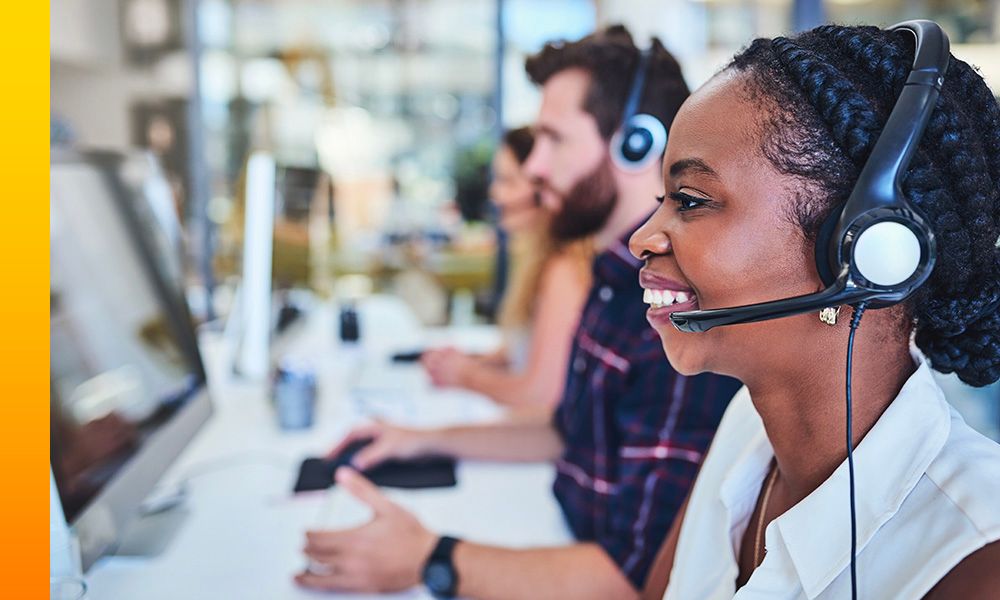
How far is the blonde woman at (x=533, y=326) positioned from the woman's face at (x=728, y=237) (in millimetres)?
1047

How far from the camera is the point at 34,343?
558 millimetres

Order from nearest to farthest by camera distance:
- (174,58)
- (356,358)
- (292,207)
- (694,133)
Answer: (694,133)
(292,207)
(356,358)
(174,58)

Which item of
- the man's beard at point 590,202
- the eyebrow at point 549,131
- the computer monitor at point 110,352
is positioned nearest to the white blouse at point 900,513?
the computer monitor at point 110,352

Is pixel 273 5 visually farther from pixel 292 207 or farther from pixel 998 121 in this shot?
pixel 998 121

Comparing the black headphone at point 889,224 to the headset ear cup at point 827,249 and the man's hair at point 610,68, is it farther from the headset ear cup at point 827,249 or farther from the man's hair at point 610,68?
the man's hair at point 610,68

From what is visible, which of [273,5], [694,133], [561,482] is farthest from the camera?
[273,5]

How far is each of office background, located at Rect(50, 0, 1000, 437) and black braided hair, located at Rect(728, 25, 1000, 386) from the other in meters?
0.99

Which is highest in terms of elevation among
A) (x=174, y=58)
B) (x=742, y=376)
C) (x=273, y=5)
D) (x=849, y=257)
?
(x=273, y=5)

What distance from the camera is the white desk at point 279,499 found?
0.98m

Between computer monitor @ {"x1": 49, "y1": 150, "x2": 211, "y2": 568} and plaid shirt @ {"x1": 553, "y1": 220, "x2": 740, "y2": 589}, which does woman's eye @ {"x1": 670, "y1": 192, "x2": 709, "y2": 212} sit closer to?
plaid shirt @ {"x1": 553, "y1": 220, "x2": 740, "y2": 589}

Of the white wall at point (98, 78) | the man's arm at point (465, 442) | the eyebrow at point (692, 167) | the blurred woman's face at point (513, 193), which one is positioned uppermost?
the white wall at point (98, 78)

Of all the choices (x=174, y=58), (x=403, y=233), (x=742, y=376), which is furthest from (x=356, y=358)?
(x=403, y=233)

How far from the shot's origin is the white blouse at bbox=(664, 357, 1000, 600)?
0.54m

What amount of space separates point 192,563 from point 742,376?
746 millimetres
